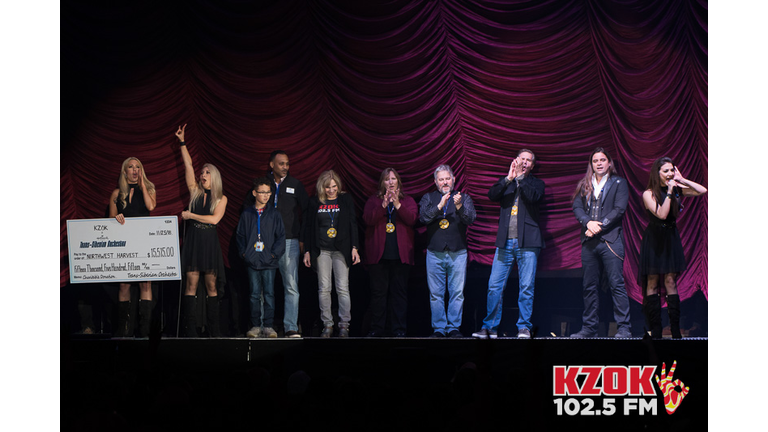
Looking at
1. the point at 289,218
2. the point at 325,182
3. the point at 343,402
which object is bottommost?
the point at 343,402

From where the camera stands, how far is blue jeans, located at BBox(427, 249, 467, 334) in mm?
6312

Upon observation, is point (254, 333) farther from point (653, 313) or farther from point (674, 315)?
point (674, 315)

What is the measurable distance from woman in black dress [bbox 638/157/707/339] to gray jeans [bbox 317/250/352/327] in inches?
105

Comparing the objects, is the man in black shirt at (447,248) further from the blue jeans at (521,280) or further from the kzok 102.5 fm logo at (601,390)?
the kzok 102.5 fm logo at (601,390)

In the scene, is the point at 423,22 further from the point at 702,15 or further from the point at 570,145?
the point at 702,15

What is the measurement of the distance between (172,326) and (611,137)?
4956mm

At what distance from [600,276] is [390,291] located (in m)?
1.95

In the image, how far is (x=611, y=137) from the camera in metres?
6.93

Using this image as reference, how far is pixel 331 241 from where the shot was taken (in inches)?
256

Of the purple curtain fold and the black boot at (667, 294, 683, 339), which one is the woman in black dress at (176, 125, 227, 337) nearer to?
the purple curtain fold

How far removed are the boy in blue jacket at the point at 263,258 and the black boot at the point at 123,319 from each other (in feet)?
4.26

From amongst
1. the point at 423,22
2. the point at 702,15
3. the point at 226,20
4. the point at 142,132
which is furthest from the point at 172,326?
the point at 702,15

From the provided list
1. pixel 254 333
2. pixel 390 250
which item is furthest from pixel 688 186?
pixel 254 333

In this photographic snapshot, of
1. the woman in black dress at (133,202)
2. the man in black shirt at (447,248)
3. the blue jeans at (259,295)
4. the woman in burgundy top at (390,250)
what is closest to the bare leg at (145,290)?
the woman in black dress at (133,202)
